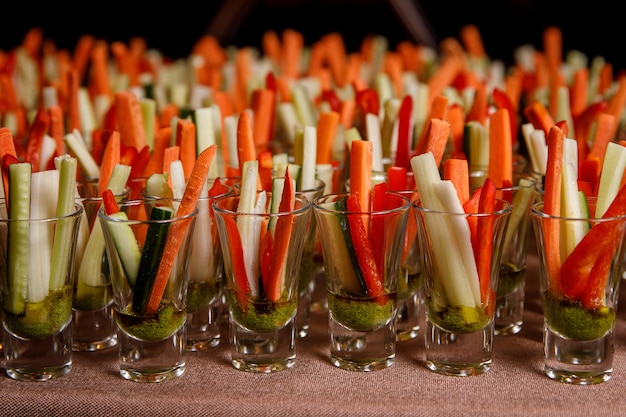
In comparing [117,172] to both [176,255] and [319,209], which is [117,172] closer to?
[176,255]

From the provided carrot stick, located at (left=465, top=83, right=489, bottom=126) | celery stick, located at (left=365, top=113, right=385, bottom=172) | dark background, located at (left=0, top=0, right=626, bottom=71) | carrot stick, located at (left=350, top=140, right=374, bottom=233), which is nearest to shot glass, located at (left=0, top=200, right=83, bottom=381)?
carrot stick, located at (left=350, top=140, right=374, bottom=233)

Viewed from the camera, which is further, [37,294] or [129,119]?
[129,119]

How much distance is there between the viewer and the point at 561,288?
141cm

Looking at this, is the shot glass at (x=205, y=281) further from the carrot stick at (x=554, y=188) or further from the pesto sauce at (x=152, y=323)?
the carrot stick at (x=554, y=188)

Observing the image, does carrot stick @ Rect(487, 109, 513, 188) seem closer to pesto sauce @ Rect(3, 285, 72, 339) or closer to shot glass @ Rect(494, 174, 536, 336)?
shot glass @ Rect(494, 174, 536, 336)

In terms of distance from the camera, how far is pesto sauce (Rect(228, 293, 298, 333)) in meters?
1.46

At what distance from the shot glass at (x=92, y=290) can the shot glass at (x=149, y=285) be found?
0.11 metres

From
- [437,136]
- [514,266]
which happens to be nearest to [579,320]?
[514,266]

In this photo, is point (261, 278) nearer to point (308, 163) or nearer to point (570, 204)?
point (308, 163)

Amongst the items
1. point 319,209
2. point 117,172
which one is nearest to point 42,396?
point 117,172

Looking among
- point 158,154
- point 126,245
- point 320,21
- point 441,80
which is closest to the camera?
point 126,245

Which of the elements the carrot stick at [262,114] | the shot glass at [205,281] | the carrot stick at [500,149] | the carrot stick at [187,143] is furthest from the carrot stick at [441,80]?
the shot glass at [205,281]

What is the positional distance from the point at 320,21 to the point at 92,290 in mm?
4028

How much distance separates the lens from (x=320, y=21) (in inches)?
212
